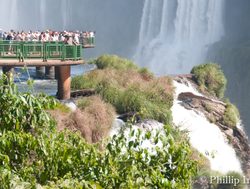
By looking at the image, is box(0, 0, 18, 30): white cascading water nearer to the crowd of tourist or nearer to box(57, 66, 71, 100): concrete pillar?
the crowd of tourist

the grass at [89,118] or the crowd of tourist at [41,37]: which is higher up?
the crowd of tourist at [41,37]

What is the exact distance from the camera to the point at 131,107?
21.8 m

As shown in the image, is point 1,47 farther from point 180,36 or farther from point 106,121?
point 180,36

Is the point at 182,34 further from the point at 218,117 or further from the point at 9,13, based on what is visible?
the point at 218,117

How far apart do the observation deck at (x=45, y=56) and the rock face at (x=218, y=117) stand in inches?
216

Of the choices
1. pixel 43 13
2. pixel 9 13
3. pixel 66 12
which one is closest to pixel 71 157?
pixel 66 12

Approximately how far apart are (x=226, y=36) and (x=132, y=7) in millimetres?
14985

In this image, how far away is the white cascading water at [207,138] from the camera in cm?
2344

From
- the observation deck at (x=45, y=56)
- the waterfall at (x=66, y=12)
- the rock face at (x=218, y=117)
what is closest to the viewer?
the observation deck at (x=45, y=56)

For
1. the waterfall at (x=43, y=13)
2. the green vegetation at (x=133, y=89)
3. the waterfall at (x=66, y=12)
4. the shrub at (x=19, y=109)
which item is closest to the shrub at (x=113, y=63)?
the green vegetation at (x=133, y=89)

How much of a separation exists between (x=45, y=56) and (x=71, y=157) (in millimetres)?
14344

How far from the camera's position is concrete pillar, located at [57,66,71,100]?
75.1ft

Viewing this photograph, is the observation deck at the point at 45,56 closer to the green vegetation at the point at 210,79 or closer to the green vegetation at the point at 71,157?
the green vegetation at the point at 210,79

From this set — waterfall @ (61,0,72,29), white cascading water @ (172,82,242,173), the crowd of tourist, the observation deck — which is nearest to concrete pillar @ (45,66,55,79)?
the crowd of tourist
